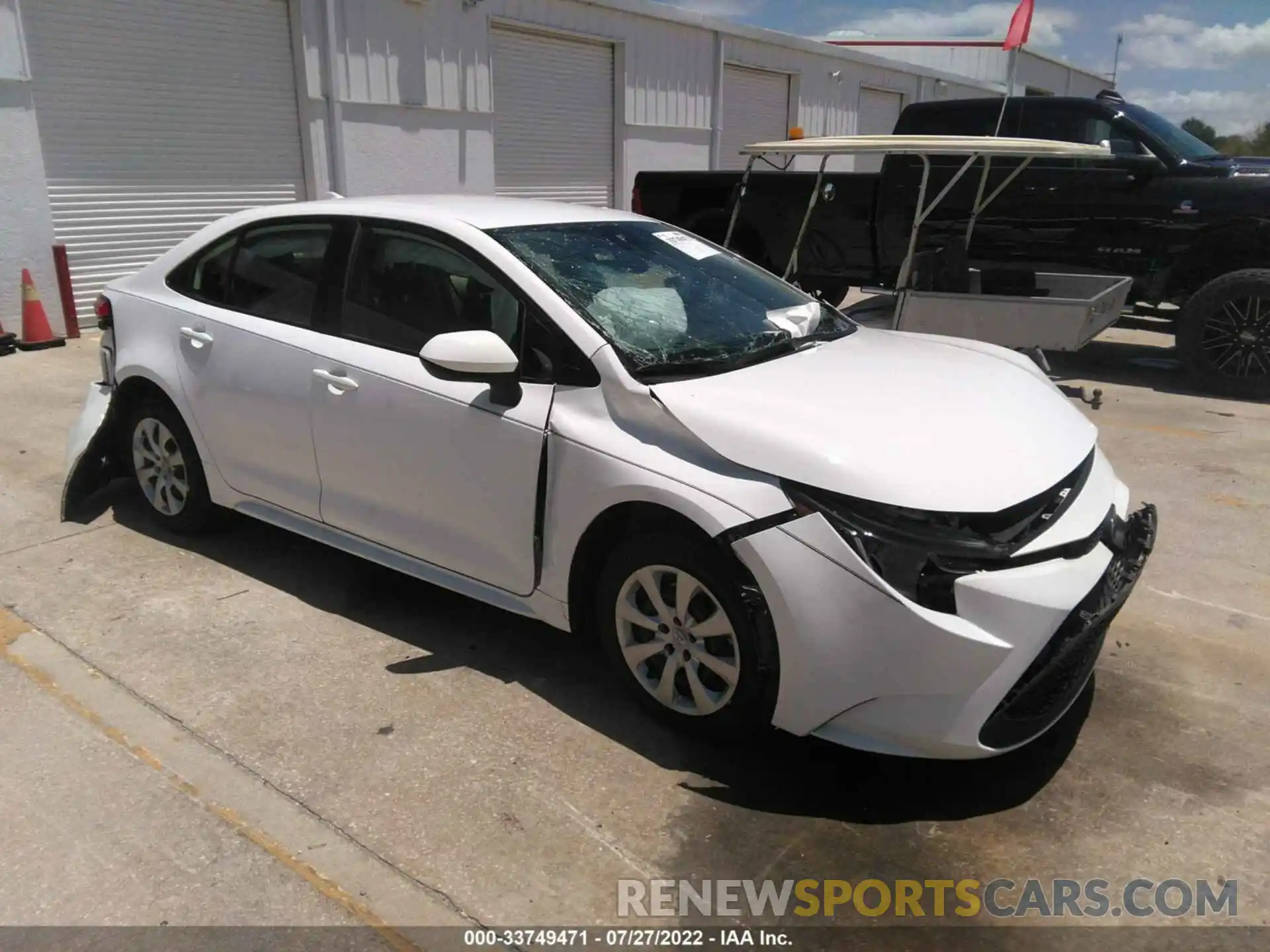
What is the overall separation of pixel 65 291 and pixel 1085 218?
9.36 m

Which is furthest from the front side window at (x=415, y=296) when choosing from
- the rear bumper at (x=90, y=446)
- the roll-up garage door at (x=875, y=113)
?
the roll-up garage door at (x=875, y=113)

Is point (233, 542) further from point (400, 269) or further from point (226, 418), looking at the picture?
point (400, 269)

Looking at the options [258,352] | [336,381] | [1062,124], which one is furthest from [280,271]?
[1062,124]

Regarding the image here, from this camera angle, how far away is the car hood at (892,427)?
2.68 metres

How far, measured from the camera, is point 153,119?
10.4m

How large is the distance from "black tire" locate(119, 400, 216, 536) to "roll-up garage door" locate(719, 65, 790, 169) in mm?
15365

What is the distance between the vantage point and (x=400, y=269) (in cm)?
376

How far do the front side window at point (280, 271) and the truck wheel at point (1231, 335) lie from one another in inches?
275

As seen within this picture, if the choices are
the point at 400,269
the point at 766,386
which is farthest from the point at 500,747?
the point at 400,269

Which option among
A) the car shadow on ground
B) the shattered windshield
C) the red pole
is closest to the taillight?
the car shadow on ground

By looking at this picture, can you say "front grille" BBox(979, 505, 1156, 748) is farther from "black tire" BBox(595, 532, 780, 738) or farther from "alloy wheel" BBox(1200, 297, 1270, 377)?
"alloy wheel" BBox(1200, 297, 1270, 377)

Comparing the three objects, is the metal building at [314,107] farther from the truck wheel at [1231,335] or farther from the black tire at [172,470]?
the truck wheel at [1231,335]

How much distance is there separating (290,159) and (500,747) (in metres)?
10.5

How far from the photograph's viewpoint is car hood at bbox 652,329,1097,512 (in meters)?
2.68
